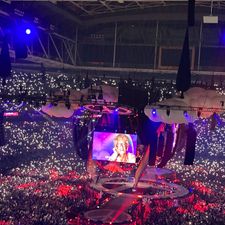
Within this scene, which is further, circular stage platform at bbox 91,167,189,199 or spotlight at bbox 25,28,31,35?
circular stage platform at bbox 91,167,189,199

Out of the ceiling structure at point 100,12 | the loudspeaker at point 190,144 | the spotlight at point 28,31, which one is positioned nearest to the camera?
the spotlight at point 28,31

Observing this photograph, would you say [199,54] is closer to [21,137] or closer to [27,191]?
[27,191]

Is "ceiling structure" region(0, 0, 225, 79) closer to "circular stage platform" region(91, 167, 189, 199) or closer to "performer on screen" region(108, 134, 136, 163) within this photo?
"performer on screen" region(108, 134, 136, 163)

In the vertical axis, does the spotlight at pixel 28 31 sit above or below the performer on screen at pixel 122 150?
above

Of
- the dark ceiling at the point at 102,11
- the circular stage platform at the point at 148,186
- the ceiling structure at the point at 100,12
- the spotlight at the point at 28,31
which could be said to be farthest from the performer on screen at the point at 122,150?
the spotlight at the point at 28,31

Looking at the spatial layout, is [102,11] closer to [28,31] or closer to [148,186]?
[28,31]

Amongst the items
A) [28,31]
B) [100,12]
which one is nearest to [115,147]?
[100,12]

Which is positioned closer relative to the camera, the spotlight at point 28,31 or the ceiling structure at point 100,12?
the spotlight at point 28,31

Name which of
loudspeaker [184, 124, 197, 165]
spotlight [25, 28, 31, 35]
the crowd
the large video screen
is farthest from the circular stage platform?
spotlight [25, 28, 31, 35]

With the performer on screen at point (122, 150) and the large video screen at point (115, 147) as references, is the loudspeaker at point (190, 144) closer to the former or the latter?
the large video screen at point (115, 147)
